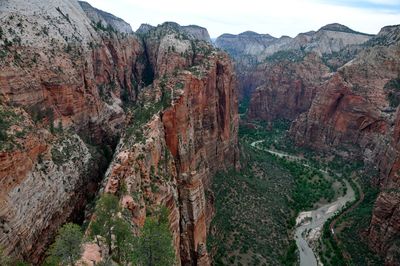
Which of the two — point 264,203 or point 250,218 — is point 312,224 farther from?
point 250,218

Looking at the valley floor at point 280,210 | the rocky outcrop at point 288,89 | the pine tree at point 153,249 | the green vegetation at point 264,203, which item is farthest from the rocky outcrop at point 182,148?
the rocky outcrop at point 288,89

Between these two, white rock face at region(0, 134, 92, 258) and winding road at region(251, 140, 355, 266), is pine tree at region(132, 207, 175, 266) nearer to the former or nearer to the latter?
white rock face at region(0, 134, 92, 258)

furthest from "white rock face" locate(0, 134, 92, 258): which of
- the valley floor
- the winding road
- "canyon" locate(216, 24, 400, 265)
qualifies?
"canyon" locate(216, 24, 400, 265)

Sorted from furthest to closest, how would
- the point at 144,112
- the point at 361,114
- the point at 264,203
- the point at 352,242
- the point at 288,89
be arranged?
the point at 288,89
the point at 361,114
the point at 264,203
the point at 352,242
the point at 144,112

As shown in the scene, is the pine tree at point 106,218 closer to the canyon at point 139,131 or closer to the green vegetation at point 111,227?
the green vegetation at point 111,227

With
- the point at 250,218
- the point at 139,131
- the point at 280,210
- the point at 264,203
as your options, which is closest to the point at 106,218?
the point at 139,131

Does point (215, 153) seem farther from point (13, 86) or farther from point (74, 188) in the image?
point (13, 86)

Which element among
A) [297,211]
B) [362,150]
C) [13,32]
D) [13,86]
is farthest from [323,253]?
[13,32]
